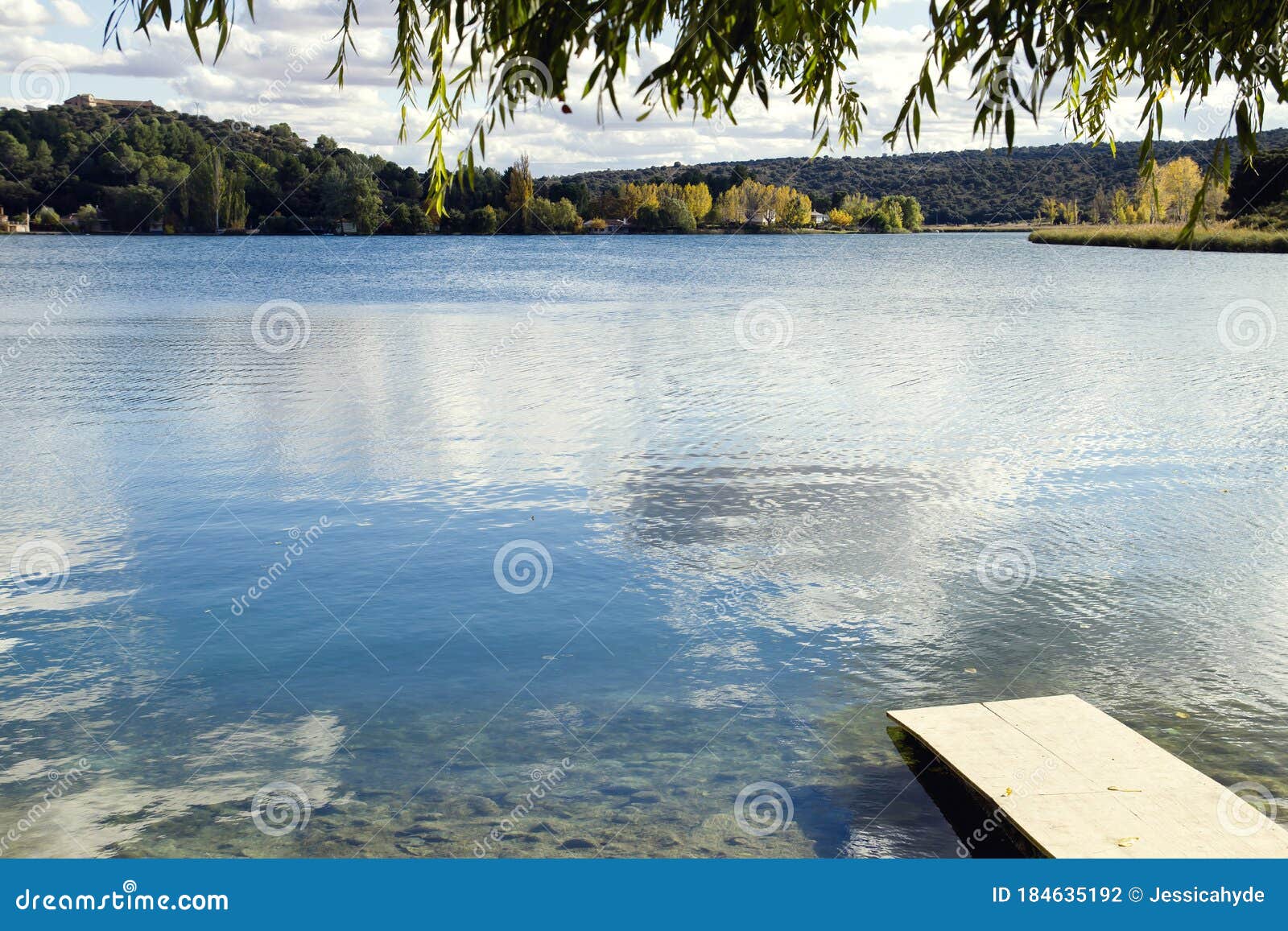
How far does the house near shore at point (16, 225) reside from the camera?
12519 centimetres

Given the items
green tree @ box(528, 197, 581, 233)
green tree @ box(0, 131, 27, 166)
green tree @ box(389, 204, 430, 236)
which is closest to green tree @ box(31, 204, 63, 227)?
green tree @ box(0, 131, 27, 166)

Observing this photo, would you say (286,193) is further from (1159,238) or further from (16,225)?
(1159,238)

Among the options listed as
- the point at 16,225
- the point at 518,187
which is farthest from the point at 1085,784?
the point at 16,225

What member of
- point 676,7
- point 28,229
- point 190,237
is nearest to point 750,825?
point 676,7

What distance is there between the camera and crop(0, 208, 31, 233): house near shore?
411ft

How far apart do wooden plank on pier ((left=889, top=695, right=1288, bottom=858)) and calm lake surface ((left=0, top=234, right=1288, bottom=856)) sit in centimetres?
46

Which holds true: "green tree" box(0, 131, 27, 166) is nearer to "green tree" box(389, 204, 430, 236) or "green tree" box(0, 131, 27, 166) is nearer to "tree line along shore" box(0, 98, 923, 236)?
"tree line along shore" box(0, 98, 923, 236)

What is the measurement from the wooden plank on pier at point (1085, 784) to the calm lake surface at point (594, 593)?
0.46m

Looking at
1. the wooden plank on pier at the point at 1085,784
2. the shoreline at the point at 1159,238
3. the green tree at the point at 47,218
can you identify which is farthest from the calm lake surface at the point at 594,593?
the green tree at the point at 47,218

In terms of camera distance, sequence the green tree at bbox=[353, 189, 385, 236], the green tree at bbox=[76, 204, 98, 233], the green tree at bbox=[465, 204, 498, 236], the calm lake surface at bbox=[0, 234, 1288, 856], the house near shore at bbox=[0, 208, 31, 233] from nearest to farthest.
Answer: the calm lake surface at bbox=[0, 234, 1288, 856], the green tree at bbox=[353, 189, 385, 236], the green tree at bbox=[465, 204, 498, 236], the green tree at bbox=[76, 204, 98, 233], the house near shore at bbox=[0, 208, 31, 233]

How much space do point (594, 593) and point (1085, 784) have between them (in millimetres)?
4996

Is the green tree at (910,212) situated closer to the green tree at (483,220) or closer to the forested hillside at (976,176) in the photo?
the forested hillside at (976,176)

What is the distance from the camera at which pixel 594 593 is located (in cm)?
1045

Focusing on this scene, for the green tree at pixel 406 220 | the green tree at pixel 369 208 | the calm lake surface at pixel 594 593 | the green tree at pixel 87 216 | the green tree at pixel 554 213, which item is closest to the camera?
the calm lake surface at pixel 594 593
